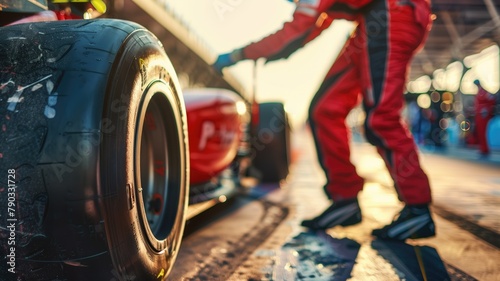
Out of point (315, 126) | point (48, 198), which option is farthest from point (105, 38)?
point (315, 126)

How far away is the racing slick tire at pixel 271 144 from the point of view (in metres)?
4.38

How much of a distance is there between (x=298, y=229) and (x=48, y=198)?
62.8 inches

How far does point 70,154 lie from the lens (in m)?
0.91

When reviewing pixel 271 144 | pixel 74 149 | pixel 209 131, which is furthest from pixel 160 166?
pixel 271 144

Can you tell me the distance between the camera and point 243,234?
7.18ft

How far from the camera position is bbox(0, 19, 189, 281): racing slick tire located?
2.98 feet

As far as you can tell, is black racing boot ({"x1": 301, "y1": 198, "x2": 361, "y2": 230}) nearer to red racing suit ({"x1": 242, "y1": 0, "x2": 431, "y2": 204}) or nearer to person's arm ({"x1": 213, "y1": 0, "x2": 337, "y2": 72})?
red racing suit ({"x1": 242, "y1": 0, "x2": 431, "y2": 204})

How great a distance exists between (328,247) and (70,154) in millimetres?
1319

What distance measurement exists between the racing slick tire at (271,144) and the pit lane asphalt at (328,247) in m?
1.25

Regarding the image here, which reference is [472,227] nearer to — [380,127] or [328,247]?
[380,127]

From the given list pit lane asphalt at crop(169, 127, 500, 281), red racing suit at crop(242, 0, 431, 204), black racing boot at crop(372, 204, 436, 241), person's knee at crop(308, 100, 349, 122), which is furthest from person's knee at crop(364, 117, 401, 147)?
pit lane asphalt at crop(169, 127, 500, 281)

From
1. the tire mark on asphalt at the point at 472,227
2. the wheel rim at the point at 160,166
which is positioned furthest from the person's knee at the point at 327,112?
the wheel rim at the point at 160,166

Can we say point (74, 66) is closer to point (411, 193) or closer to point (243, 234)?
point (243, 234)

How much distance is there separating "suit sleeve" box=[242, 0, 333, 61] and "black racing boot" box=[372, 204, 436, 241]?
966 millimetres
